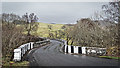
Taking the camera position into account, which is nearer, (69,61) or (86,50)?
(69,61)

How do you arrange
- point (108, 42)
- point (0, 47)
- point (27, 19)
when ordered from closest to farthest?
point (0, 47) < point (108, 42) < point (27, 19)

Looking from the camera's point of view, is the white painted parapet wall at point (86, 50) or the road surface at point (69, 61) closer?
the road surface at point (69, 61)

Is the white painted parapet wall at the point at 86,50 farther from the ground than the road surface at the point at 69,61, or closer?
farther from the ground

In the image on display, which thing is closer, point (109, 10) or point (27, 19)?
point (109, 10)

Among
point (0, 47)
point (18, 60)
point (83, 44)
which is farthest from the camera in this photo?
point (83, 44)

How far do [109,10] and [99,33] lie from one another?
13.3 ft

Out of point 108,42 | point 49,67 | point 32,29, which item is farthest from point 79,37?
point 32,29

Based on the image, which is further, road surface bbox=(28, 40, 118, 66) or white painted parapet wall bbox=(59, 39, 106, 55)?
white painted parapet wall bbox=(59, 39, 106, 55)

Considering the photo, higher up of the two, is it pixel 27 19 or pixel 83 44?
pixel 27 19

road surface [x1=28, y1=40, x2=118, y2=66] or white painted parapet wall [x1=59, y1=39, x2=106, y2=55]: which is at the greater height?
white painted parapet wall [x1=59, y1=39, x2=106, y2=55]

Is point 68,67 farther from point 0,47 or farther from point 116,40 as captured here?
point 116,40

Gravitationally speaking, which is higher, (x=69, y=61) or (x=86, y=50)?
(x=86, y=50)

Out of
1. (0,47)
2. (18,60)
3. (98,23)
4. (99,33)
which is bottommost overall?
(18,60)

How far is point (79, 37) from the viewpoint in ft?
83.4
